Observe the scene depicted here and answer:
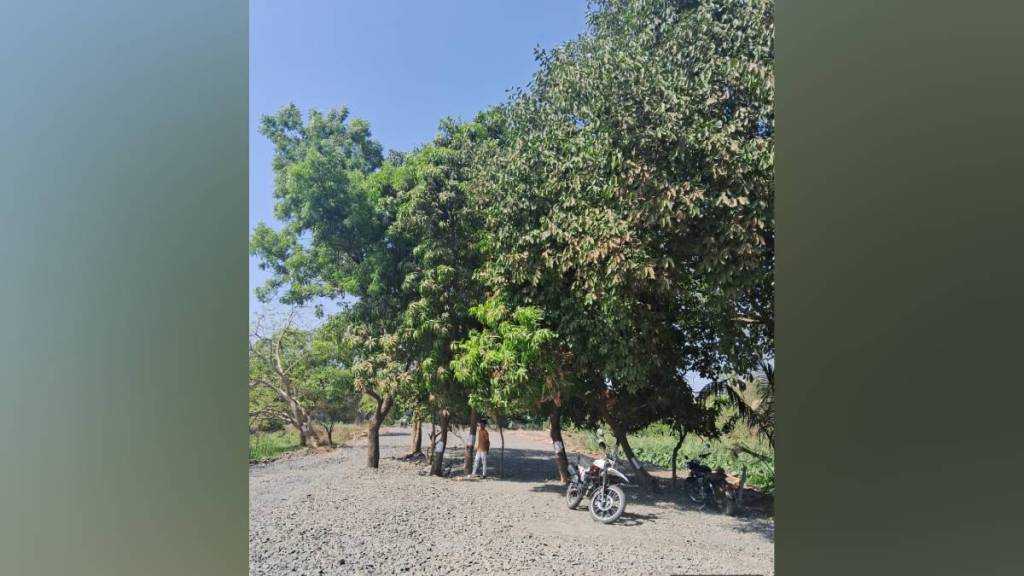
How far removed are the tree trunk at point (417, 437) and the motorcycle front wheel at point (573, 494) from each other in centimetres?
99

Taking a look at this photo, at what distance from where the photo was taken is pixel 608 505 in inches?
138

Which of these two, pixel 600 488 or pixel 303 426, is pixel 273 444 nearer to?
pixel 303 426

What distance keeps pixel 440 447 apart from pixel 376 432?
44cm

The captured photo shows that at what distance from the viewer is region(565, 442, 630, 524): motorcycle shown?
350 cm

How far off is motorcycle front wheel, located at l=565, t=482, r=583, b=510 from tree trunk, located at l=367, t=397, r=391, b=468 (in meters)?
1.25

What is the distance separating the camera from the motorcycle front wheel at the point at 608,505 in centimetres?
349

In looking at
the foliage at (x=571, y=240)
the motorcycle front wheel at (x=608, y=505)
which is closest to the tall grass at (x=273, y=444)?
the foliage at (x=571, y=240)

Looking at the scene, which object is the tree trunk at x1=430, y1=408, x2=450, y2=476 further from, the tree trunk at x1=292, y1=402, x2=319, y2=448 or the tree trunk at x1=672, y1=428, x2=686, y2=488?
the tree trunk at x1=672, y1=428, x2=686, y2=488

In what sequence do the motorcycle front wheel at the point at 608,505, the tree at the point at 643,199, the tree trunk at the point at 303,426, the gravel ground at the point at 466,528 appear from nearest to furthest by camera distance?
the tree at the point at 643,199
the gravel ground at the point at 466,528
the motorcycle front wheel at the point at 608,505
the tree trunk at the point at 303,426

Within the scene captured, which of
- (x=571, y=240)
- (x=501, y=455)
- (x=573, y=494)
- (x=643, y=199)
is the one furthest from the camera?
(x=501, y=455)

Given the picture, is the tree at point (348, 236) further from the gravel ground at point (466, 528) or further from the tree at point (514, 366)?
the tree at point (514, 366)

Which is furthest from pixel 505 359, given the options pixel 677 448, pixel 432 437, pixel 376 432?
pixel 677 448
